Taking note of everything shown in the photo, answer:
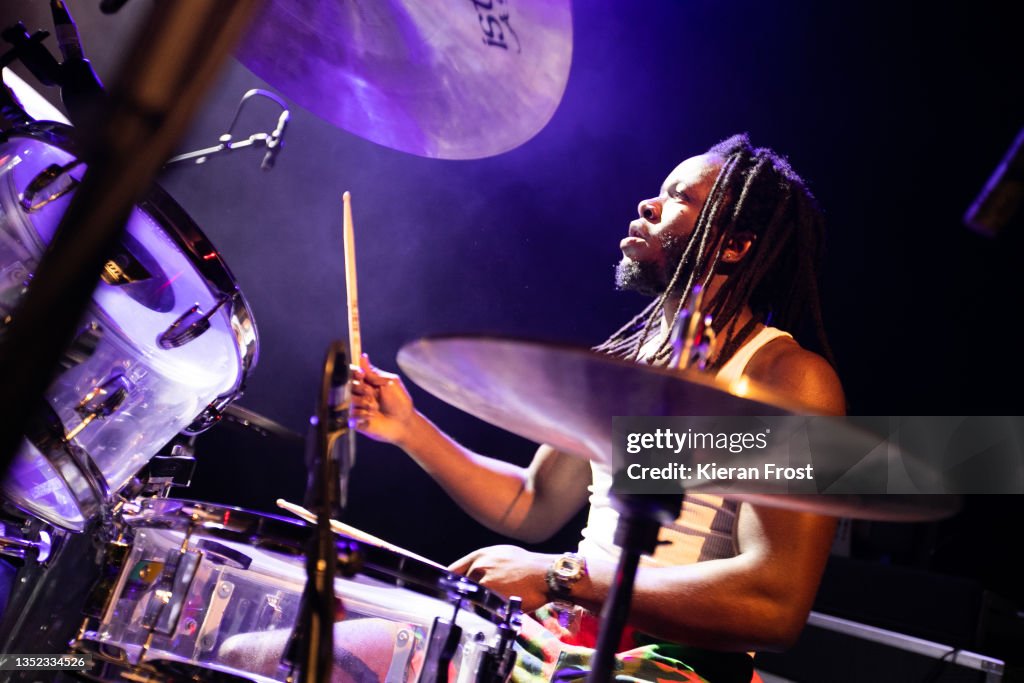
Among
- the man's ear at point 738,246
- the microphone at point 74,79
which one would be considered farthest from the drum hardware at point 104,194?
the man's ear at point 738,246

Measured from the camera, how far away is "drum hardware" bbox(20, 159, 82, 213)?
4.28ft

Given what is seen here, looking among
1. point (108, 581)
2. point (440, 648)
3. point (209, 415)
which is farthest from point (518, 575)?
point (209, 415)

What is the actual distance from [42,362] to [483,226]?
246 cm

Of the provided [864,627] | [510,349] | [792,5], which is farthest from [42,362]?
[792,5]

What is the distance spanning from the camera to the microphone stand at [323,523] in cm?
79

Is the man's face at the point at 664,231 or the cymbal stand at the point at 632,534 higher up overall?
the man's face at the point at 664,231

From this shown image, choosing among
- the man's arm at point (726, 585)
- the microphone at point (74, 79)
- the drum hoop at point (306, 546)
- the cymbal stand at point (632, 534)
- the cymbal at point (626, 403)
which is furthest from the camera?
the microphone at point (74, 79)

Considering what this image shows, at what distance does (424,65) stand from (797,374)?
0.98 metres

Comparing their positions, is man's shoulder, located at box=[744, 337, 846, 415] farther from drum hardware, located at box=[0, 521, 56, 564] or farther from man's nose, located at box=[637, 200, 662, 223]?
drum hardware, located at box=[0, 521, 56, 564]

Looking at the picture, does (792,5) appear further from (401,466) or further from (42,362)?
(42,362)

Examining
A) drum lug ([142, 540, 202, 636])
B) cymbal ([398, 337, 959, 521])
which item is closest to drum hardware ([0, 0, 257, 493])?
cymbal ([398, 337, 959, 521])

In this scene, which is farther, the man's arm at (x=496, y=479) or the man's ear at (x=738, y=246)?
the man's ear at (x=738, y=246)

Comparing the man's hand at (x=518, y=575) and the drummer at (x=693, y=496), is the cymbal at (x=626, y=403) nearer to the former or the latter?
the drummer at (x=693, y=496)

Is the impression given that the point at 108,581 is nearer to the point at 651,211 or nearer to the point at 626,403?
the point at 626,403
